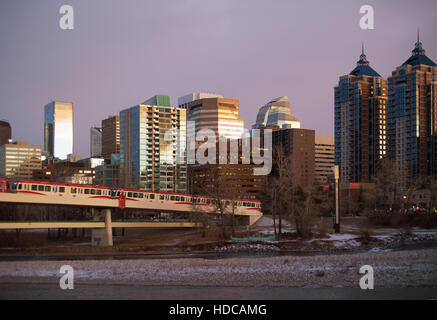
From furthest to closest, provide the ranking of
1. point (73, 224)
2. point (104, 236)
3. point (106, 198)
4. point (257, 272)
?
point (106, 198), point (104, 236), point (73, 224), point (257, 272)

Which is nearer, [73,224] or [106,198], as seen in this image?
[73,224]

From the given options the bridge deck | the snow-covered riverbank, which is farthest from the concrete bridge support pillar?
the snow-covered riverbank

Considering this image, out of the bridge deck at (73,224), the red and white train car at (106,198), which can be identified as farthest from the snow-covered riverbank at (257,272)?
the red and white train car at (106,198)

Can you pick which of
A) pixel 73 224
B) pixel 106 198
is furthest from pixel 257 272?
pixel 106 198

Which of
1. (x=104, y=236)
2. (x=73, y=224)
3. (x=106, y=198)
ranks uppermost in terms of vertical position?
(x=106, y=198)

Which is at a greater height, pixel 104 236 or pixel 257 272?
pixel 257 272

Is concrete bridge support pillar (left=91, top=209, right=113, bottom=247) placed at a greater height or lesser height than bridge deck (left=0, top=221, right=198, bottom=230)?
lesser

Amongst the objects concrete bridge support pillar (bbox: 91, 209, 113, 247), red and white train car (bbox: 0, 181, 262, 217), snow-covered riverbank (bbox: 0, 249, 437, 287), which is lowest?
concrete bridge support pillar (bbox: 91, 209, 113, 247)

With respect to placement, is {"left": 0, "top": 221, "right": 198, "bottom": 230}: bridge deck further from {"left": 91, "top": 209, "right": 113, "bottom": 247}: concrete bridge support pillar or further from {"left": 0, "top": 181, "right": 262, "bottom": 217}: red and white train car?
{"left": 0, "top": 181, "right": 262, "bottom": 217}: red and white train car

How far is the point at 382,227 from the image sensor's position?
105 m

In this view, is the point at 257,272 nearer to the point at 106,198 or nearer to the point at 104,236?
the point at 104,236

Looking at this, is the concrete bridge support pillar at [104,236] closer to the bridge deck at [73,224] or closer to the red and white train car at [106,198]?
the bridge deck at [73,224]
